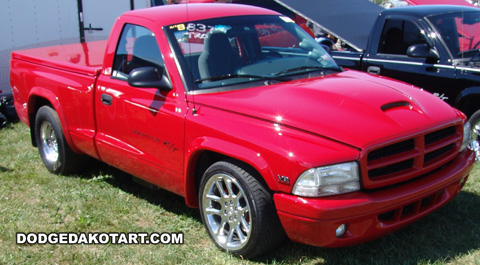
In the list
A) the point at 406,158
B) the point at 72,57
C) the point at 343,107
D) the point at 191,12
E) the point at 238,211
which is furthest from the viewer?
the point at 72,57

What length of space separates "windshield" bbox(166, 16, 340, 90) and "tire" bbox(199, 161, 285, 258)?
0.76 m

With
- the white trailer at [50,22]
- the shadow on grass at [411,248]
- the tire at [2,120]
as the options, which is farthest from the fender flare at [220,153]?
the white trailer at [50,22]

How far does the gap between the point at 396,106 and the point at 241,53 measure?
1.32 meters

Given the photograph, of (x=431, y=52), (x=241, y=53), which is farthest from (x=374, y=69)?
(x=241, y=53)

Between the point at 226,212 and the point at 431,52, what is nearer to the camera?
the point at 226,212

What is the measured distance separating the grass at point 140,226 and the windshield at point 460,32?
4.61ft

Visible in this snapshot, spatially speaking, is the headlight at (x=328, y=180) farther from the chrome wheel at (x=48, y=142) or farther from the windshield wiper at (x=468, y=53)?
Result: the chrome wheel at (x=48, y=142)

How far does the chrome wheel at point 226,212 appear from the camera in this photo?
11.9 ft

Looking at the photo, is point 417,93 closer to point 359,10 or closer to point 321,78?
point 321,78

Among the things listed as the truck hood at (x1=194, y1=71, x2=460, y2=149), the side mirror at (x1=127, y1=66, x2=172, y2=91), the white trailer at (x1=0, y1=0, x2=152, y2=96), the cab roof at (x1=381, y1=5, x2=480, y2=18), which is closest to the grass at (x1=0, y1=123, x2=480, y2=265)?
the truck hood at (x1=194, y1=71, x2=460, y2=149)

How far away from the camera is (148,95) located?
4.24 metres

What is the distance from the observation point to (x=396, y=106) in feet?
12.1

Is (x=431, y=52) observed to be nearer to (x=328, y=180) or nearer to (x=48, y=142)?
(x=328, y=180)

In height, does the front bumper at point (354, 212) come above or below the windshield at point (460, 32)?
below
